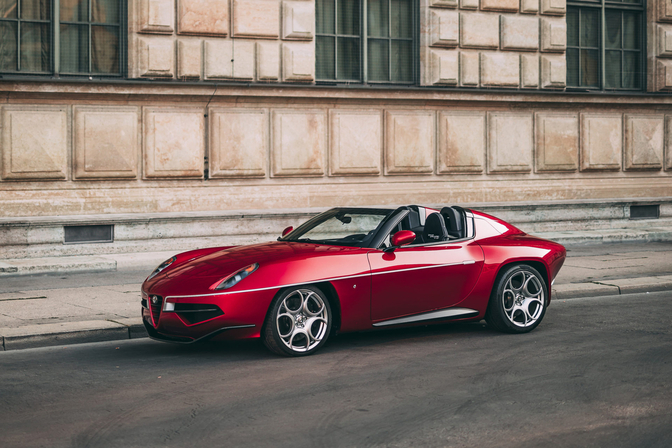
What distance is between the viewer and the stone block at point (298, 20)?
49.1 feet

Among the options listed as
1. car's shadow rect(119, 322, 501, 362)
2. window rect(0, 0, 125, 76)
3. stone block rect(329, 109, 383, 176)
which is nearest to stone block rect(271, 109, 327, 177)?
stone block rect(329, 109, 383, 176)

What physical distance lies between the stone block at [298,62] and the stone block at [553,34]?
4.99 m

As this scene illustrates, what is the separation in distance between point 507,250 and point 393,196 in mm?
7772

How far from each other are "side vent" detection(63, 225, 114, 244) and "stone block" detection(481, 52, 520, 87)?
7.67 m

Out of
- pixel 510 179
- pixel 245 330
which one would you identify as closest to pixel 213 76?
pixel 510 179

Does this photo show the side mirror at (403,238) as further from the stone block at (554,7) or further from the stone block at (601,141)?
the stone block at (601,141)

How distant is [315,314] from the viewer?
7.21m

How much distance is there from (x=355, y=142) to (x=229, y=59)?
2792mm

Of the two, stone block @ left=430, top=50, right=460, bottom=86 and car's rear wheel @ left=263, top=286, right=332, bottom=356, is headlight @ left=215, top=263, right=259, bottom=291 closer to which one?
car's rear wheel @ left=263, top=286, right=332, bottom=356

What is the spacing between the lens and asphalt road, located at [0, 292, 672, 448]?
16.5 ft

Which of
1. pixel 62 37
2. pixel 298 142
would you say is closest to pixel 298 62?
pixel 298 142

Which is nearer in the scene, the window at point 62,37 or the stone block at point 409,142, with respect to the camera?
the window at point 62,37

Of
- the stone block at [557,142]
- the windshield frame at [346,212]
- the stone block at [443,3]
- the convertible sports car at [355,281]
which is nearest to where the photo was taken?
the convertible sports car at [355,281]

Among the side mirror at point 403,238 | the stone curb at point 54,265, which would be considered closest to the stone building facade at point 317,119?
the stone curb at point 54,265
